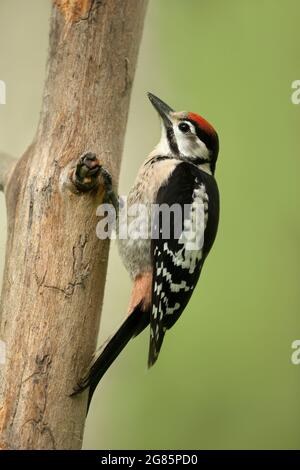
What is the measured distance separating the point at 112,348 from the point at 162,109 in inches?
50.2

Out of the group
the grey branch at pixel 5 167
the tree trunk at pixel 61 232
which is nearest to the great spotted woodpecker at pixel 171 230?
the tree trunk at pixel 61 232

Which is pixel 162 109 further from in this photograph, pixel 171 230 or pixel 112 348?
pixel 112 348

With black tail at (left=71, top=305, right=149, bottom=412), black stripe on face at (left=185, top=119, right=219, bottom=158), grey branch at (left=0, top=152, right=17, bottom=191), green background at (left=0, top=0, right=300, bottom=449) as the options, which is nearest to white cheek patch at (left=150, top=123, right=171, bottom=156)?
black stripe on face at (left=185, top=119, right=219, bottom=158)

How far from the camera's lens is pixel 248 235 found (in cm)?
379

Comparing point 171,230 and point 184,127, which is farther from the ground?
point 184,127

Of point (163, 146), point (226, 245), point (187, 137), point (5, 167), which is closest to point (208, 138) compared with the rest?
point (187, 137)

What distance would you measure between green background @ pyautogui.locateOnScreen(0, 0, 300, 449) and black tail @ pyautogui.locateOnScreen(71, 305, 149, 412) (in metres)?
0.91

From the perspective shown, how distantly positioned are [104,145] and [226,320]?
164 centimetres

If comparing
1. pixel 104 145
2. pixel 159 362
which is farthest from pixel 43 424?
pixel 159 362

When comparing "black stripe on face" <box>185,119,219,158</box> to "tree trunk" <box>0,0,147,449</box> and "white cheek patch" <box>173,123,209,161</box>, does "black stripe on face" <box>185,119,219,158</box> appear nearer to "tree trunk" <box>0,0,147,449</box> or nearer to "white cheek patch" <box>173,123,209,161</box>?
"white cheek patch" <box>173,123,209,161</box>

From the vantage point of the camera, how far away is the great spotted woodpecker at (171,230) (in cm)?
282

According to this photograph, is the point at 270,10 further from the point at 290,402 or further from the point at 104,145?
the point at 290,402

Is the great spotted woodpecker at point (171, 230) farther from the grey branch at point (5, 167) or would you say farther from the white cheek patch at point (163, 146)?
the grey branch at point (5, 167)

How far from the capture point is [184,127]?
320 centimetres
